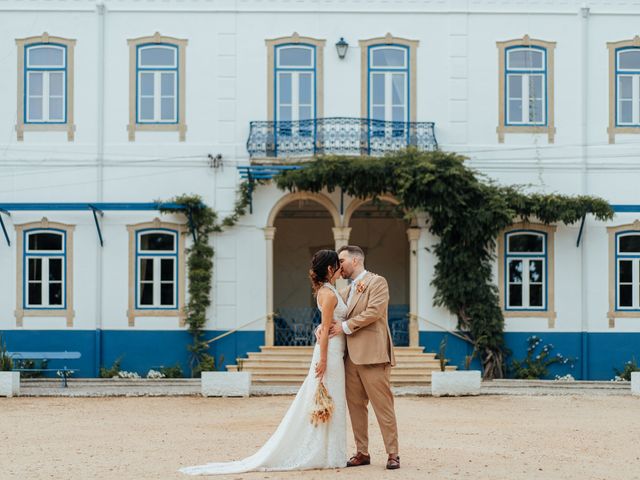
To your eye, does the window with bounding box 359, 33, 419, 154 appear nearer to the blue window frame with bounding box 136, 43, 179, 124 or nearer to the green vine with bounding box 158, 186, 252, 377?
the green vine with bounding box 158, 186, 252, 377

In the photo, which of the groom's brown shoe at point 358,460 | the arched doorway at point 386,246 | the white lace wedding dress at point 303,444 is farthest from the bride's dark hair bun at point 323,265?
the arched doorway at point 386,246

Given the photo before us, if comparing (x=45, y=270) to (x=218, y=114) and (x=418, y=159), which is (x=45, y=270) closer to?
(x=218, y=114)

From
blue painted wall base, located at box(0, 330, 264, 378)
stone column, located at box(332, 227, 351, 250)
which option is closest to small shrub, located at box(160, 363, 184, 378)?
blue painted wall base, located at box(0, 330, 264, 378)

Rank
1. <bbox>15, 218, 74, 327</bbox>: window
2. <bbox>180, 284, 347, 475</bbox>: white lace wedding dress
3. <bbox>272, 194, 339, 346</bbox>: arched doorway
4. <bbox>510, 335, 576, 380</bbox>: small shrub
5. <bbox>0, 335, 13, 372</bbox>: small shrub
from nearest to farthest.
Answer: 1. <bbox>180, 284, 347, 475</bbox>: white lace wedding dress
2. <bbox>0, 335, 13, 372</bbox>: small shrub
3. <bbox>510, 335, 576, 380</bbox>: small shrub
4. <bbox>15, 218, 74, 327</bbox>: window
5. <bbox>272, 194, 339, 346</bbox>: arched doorway

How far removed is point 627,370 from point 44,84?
37.4 feet

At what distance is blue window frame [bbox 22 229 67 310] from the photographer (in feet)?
62.5

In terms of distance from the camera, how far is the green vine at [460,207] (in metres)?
18.3

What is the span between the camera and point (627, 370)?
18.9 meters

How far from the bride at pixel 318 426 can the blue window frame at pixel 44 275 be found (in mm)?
10878

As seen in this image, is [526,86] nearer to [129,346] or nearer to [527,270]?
[527,270]

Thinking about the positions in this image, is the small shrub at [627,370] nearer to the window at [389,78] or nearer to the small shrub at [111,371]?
the window at [389,78]

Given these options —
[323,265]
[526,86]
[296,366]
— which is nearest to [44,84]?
[296,366]

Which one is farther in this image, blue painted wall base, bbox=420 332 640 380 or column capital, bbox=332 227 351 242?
column capital, bbox=332 227 351 242

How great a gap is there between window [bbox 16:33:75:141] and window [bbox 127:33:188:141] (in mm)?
1119
